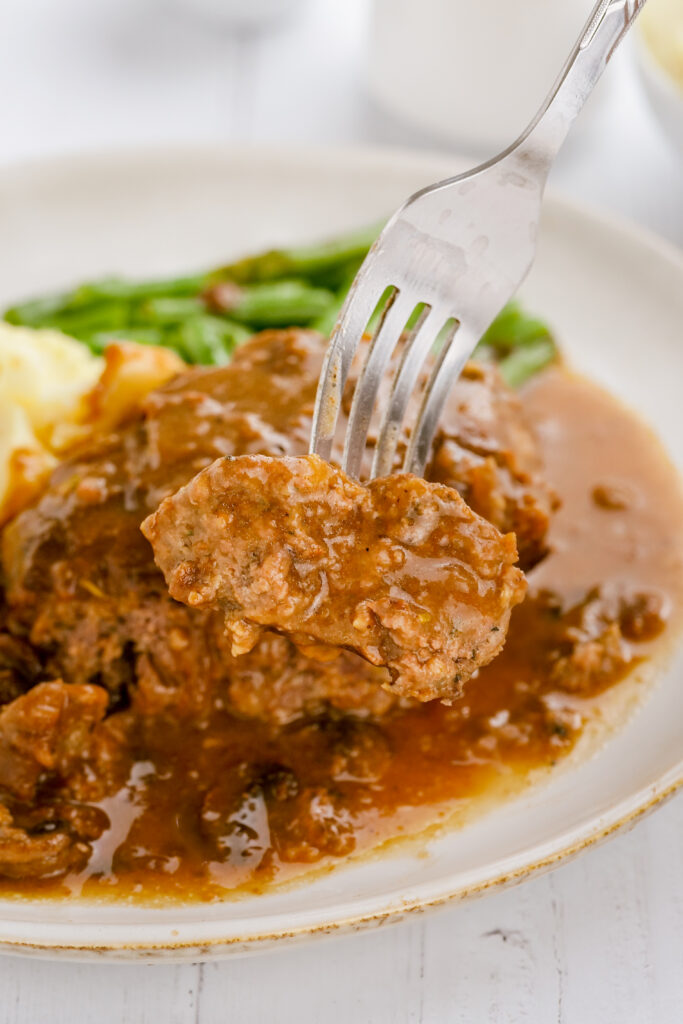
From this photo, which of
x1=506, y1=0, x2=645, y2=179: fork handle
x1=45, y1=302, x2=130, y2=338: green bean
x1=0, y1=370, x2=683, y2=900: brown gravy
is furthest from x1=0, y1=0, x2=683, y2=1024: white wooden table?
x1=45, y1=302, x2=130, y2=338: green bean

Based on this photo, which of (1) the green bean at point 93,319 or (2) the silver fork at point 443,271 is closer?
(2) the silver fork at point 443,271

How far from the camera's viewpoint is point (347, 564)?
3789 millimetres

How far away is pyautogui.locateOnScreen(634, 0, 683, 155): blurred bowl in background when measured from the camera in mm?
6383

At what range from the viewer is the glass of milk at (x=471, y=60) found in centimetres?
694

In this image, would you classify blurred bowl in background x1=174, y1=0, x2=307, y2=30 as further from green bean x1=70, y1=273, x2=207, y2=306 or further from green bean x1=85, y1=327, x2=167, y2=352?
green bean x1=85, y1=327, x2=167, y2=352

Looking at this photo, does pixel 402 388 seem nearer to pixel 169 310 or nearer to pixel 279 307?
pixel 279 307

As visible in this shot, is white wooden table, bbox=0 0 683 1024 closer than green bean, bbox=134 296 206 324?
Yes

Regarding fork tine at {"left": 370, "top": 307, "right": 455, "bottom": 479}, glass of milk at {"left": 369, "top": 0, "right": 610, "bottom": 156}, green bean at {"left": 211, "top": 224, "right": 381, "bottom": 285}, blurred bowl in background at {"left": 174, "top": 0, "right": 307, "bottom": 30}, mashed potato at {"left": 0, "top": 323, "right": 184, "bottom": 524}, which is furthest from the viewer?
blurred bowl in background at {"left": 174, "top": 0, "right": 307, "bottom": 30}

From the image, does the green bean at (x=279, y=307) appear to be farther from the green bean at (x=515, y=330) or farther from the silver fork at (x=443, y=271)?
the silver fork at (x=443, y=271)

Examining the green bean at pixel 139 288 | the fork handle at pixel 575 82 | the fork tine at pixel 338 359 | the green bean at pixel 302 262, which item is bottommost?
the fork tine at pixel 338 359

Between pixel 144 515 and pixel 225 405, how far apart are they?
539 millimetres

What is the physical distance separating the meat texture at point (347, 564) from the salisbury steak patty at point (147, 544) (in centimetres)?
62

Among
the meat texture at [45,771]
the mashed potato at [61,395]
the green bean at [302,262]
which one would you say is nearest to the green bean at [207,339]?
the green bean at [302,262]

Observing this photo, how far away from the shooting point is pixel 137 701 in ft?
14.9
